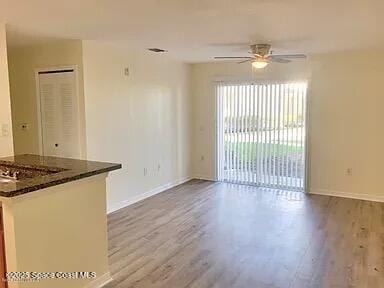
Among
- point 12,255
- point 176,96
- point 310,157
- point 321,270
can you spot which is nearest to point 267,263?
point 321,270

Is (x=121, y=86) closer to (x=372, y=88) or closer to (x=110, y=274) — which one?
(x=110, y=274)

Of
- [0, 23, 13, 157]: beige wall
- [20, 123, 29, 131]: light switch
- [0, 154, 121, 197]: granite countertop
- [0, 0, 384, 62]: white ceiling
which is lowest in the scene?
[0, 154, 121, 197]: granite countertop

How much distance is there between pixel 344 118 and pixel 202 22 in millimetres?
3450

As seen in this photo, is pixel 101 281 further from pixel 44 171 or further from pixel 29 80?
pixel 29 80

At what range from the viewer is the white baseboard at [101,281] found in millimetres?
3000

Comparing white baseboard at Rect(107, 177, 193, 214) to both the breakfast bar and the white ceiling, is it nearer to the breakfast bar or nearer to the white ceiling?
the breakfast bar

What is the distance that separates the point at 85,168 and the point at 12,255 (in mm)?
851

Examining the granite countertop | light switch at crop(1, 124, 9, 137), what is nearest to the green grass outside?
the granite countertop

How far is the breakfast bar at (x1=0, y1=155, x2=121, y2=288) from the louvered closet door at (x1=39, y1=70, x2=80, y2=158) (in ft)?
5.10

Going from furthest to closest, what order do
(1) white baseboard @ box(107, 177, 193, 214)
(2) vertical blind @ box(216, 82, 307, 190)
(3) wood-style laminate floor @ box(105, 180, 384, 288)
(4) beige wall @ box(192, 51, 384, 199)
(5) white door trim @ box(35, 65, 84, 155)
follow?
(2) vertical blind @ box(216, 82, 307, 190) < (4) beige wall @ box(192, 51, 384, 199) < (1) white baseboard @ box(107, 177, 193, 214) < (5) white door trim @ box(35, 65, 84, 155) < (3) wood-style laminate floor @ box(105, 180, 384, 288)

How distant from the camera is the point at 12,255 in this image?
→ 2.36 metres

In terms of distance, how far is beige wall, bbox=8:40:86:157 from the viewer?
4742 millimetres

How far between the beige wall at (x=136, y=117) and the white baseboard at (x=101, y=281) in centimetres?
203

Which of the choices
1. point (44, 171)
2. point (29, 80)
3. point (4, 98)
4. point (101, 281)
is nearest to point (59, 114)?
point (29, 80)
